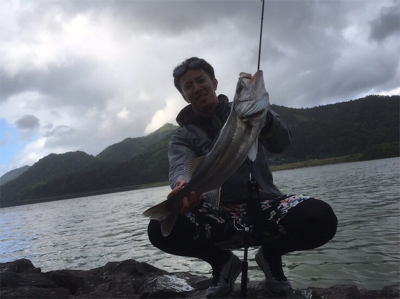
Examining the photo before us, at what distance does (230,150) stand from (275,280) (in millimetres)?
1668

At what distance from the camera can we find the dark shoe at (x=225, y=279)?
353cm

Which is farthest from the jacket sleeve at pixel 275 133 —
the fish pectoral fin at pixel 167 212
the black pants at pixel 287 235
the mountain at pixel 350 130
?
the mountain at pixel 350 130

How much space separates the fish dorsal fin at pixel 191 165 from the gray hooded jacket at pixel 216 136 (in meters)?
0.23

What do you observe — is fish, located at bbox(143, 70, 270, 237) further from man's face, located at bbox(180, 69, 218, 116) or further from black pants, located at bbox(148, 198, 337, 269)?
man's face, located at bbox(180, 69, 218, 116)

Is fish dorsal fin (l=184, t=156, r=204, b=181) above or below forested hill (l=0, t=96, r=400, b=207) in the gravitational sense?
below

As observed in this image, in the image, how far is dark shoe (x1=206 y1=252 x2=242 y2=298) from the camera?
353cm

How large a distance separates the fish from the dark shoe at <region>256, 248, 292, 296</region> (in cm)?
108

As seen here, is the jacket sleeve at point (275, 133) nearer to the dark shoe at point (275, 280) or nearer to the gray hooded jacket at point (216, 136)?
the gray hooded jacket at point (216, 136)

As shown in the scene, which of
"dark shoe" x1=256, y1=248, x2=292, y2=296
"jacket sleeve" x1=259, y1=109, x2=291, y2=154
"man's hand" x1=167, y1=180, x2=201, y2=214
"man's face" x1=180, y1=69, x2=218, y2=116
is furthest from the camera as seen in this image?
"man's face" x1=180, y1=69, x2=218, y2=116

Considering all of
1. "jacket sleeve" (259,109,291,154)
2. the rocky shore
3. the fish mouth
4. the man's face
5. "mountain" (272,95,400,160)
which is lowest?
the rocky shore

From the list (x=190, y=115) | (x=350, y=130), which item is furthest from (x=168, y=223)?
(x=350, y=130)

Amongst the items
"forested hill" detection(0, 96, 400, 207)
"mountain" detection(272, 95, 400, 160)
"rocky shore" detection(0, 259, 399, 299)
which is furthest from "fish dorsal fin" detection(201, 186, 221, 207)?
"forested hill" detection(0, 96, 400, 207)

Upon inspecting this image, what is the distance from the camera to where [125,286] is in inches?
194

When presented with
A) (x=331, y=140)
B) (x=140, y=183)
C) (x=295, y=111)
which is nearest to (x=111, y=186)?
(x=140, y=183)
